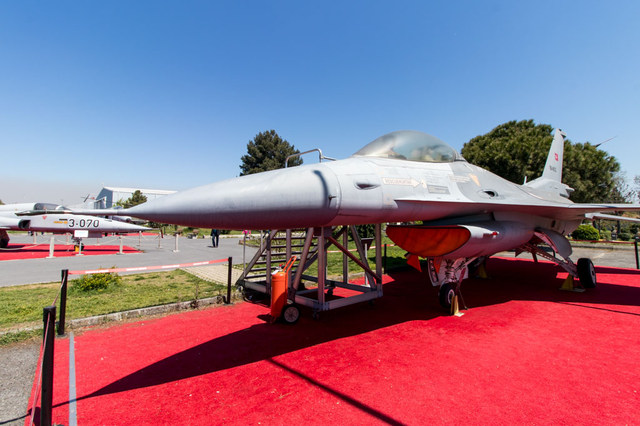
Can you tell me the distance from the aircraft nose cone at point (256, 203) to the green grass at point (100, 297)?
11.6 feet

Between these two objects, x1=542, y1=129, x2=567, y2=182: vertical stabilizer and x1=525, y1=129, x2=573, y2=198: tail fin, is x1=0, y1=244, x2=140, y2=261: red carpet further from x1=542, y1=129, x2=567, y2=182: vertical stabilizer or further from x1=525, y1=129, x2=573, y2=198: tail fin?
x1=542, y1=129, x2=567, y2=182: vertical stabilizer

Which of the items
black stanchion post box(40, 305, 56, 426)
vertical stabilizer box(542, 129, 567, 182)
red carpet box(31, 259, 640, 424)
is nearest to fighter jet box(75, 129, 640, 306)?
black stanchion post box(40, 305, 56, 426)

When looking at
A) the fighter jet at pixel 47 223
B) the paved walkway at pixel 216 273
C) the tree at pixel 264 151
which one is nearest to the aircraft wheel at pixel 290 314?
the paved walkway at pixel 216 273

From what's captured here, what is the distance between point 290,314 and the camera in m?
5.03

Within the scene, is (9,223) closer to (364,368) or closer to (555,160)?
(364,368)

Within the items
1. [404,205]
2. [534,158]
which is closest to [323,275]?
[404,205]

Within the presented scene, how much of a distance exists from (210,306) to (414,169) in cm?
448

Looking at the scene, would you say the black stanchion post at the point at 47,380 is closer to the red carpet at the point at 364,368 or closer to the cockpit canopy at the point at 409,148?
the red carpet at the point at 364,368

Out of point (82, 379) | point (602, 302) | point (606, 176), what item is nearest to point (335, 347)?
point (82, 379)

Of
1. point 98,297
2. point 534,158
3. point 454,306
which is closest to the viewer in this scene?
point 454,306

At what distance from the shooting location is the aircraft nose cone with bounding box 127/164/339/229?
3016mm

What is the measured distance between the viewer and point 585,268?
7.29 meters

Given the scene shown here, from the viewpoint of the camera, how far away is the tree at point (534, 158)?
69.8ft

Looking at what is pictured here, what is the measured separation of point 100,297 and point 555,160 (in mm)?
13476
